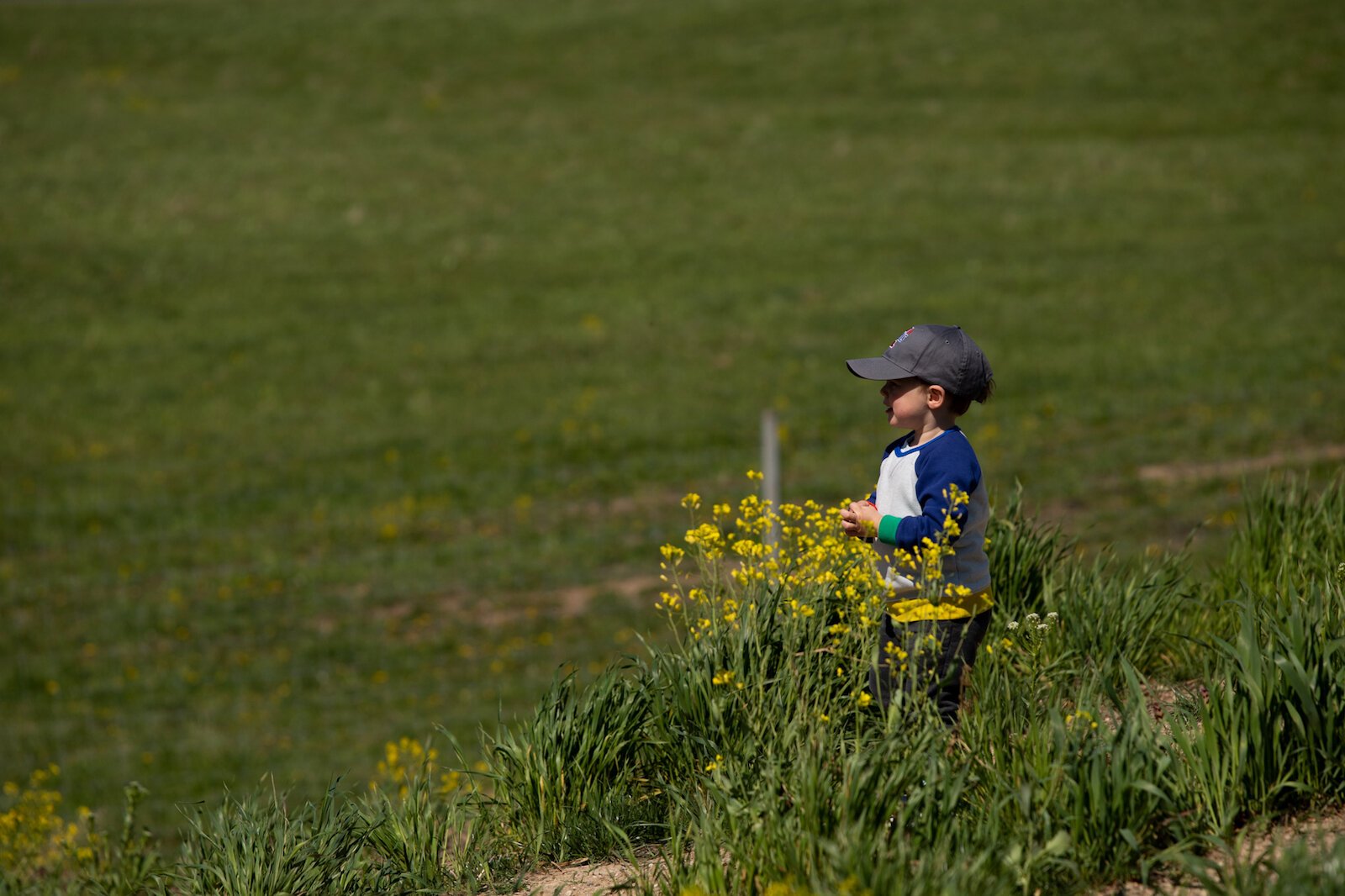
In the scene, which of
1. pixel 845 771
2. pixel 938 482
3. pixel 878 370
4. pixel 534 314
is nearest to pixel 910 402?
pixel 878 370

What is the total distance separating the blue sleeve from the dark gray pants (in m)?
0.25

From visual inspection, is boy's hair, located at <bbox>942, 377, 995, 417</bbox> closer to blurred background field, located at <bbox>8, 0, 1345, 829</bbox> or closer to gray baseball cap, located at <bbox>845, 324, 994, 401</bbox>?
gray baseball cap, located at <bbox>845, 324, 994, 401</bbox>

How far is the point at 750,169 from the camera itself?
19906 mm

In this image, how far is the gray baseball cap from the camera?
10.3 feet

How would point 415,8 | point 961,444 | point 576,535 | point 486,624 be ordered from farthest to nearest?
1. point 415,8
2. point 576,535
3. point 486,624
4. point 961,444

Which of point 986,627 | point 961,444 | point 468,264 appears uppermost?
point 468,264

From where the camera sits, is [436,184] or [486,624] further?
[436,184]

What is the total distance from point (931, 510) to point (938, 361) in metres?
0.39

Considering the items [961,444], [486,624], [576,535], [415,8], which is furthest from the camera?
[415,8]

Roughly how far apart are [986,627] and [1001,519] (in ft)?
2.70

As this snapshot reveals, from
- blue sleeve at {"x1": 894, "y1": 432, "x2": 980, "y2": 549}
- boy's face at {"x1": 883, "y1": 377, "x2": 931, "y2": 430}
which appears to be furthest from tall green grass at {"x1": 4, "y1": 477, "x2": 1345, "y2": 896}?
boy's face at {"x1": 883, "y1": 377, "x2": 931, "y2": 430}

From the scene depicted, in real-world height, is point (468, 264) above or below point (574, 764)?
above

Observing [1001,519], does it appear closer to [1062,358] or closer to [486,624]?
[486,624]

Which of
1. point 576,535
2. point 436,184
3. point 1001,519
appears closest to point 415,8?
point 436,184
